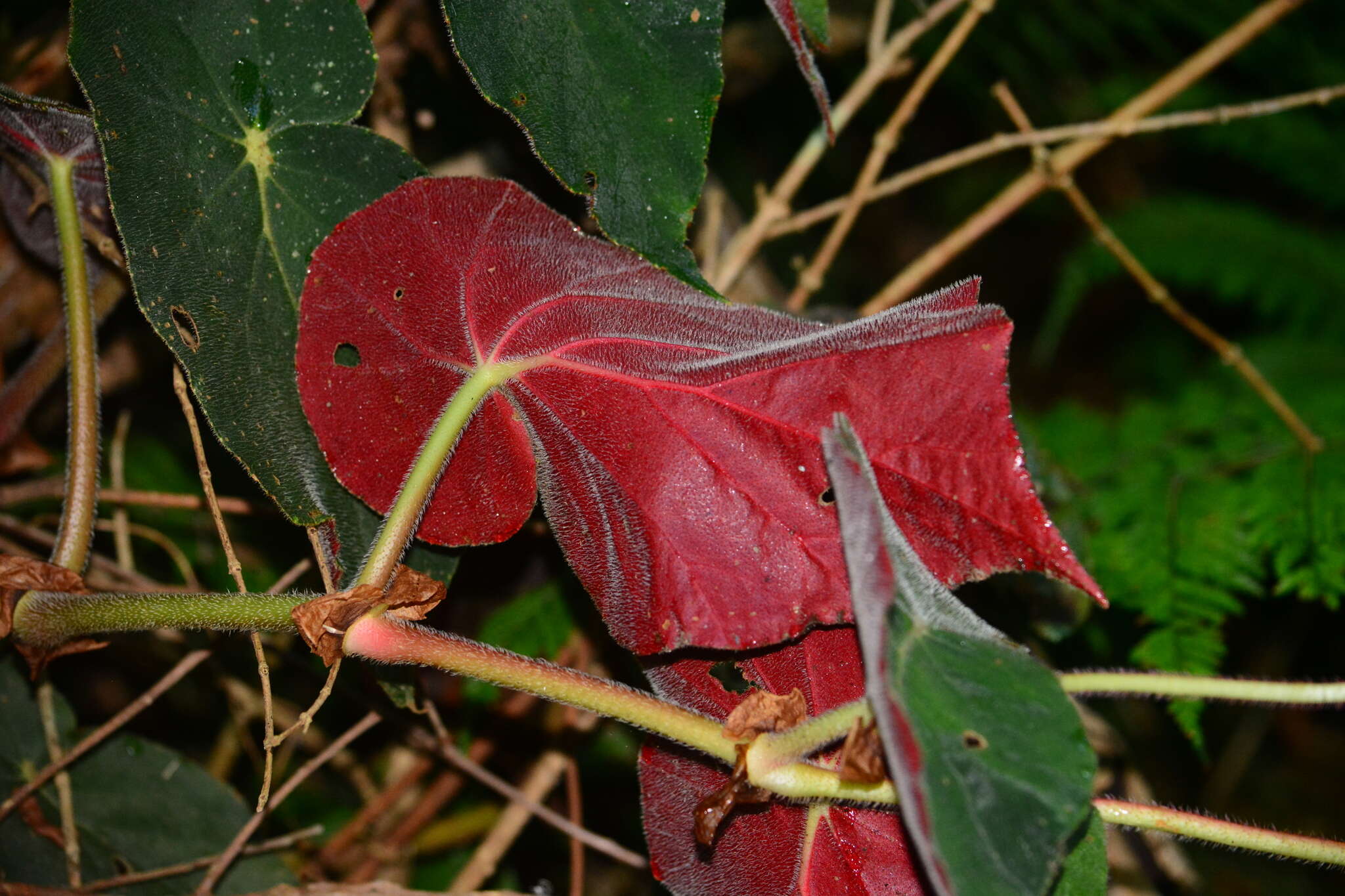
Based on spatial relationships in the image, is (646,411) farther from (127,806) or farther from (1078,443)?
(1078,443)

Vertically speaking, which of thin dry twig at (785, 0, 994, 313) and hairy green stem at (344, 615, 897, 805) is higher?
thin dry twig at (785, 0, 994, 313)

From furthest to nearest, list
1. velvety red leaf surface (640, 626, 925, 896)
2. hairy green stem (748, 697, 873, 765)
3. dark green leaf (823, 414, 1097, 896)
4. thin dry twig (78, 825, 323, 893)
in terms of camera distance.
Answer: thin dry twig (78, 825, 323, 893) < velvety red leaf surface (640, 626, 925, 896) < hairy green stem (748, 697, 873, 765) < dark green leaf (823, 414, 1097, 896)

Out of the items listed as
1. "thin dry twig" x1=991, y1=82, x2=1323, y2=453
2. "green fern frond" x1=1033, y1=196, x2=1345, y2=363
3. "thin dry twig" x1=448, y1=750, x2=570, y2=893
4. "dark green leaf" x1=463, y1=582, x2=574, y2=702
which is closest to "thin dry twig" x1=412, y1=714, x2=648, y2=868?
Answer: "thin dry twig" x1=448, y1=750, x2=570, y2=893

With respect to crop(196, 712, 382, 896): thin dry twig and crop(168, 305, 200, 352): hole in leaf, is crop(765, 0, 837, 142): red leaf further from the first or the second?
crop(196, 712, 382, 896): thin dry twig

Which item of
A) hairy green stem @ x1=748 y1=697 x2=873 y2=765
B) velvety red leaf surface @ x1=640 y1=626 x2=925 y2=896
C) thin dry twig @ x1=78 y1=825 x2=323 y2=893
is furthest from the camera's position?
thin dry twig @ x1=78 y1=825 x2=323 y2=893

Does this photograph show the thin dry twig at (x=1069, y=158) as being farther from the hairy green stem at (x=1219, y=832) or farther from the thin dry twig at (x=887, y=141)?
the hairy green stem at (x=1219, y=832)

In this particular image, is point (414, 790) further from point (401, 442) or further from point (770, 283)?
point (770, 283)

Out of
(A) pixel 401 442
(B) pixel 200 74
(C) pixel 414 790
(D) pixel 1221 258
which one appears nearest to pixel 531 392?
(A) pixel 401 442

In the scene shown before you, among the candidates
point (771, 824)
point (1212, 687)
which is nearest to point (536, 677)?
point (771, 824)
